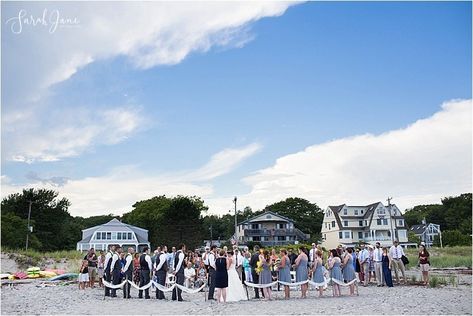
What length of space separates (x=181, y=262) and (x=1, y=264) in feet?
87.6

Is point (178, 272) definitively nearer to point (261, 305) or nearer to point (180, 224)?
point (261, 305)

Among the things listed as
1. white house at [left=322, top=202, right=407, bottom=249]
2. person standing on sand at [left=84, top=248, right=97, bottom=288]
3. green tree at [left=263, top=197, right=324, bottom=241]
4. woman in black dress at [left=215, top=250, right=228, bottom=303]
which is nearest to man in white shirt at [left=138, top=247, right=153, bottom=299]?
woman in black dress at [left=215, top=250, right=228, bottom=303]

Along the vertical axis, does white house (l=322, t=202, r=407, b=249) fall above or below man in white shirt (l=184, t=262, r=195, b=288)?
above

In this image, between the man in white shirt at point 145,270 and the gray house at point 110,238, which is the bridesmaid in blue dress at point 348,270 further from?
the gray house at point 110,238

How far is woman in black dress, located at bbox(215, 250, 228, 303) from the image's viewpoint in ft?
47.1

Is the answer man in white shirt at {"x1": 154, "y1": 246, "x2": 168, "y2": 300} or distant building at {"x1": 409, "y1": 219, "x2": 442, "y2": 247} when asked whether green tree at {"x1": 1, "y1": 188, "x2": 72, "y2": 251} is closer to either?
man in white shirt at {"x1": 154, "y1": 246, "x2": 168, "y2": 300}

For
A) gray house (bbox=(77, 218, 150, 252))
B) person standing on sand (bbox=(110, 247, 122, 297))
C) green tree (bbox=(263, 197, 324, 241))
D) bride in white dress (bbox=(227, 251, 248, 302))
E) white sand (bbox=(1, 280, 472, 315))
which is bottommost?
white sand (bbox=(1, 280, 472, 315))

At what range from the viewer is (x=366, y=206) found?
3120 inches

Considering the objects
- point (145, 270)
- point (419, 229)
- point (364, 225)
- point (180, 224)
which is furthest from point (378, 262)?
point (419, 229)

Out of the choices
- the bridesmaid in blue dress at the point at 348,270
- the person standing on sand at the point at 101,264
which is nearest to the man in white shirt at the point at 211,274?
the bridesmaid in blue dress at the point at 348,270

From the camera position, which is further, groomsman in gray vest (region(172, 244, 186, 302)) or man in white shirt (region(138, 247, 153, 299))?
man in white shirt (region(138, 247, 153, 299))

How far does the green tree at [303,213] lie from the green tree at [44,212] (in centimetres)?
4446

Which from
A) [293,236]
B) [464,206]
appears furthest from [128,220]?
[464,206]

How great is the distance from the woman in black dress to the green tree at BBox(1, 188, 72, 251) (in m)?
60.8
